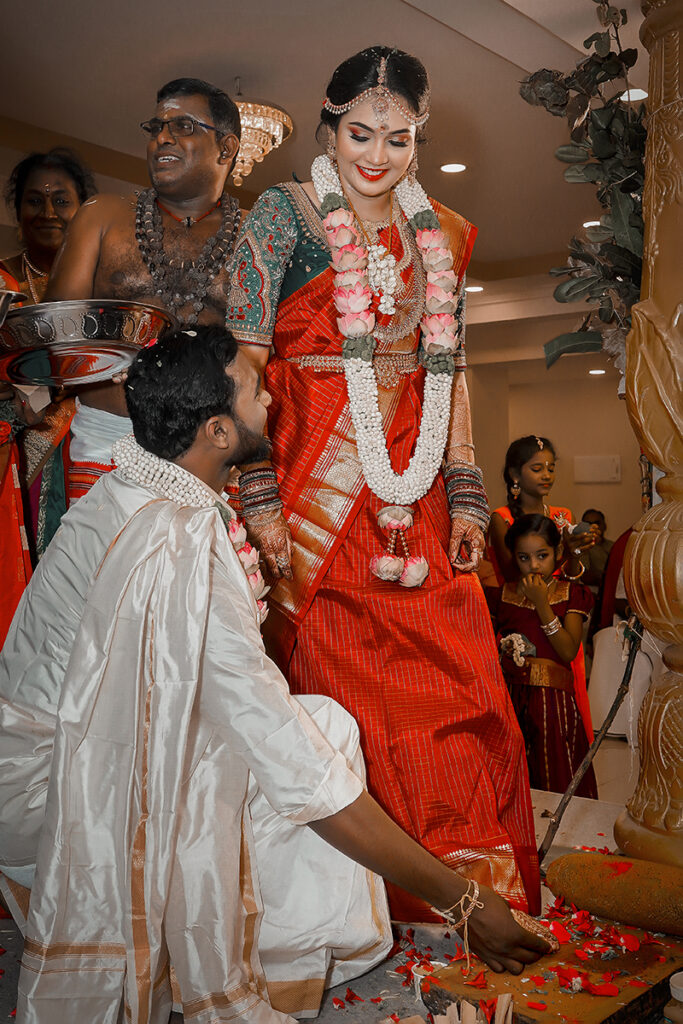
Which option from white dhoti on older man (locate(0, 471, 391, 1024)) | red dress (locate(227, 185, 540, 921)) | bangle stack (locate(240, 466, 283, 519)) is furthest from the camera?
bangle stack (locate(240, 466, 283, 519))

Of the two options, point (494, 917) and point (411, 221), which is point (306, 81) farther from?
point (494, 917)

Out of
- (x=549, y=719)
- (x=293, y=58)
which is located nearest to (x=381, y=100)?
(x=549, y=719)

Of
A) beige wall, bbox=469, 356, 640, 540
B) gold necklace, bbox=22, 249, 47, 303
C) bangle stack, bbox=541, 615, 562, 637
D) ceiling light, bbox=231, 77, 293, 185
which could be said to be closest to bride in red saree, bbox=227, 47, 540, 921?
gold necklace, bbox=22, 249, 47, 303

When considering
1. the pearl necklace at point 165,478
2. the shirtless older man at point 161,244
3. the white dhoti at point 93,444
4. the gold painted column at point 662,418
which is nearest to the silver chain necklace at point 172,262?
the shirtless older man at point 161,244

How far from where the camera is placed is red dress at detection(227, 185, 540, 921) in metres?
2.27

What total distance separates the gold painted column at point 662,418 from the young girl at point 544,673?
185 cm

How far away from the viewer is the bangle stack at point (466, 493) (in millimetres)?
2553

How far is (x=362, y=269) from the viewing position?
246cm

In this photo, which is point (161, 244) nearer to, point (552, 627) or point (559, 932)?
point (559, 932)

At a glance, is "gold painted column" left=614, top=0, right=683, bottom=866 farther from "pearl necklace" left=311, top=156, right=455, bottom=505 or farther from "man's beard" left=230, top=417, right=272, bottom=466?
"man's beard" left=230, top=417, right=272, bottom=466

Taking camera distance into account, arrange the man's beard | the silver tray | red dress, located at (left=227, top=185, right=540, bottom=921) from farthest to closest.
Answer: red dress, located at (left=227, top=185, right=540, bottom=921), the silver tray, the man's beard

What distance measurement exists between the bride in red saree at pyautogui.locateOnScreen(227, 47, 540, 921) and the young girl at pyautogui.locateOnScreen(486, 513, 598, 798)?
159cm

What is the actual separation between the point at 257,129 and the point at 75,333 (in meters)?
3.15

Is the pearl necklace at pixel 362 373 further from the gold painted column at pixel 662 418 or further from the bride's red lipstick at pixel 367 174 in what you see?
the gold painted column at pixel 662 418
